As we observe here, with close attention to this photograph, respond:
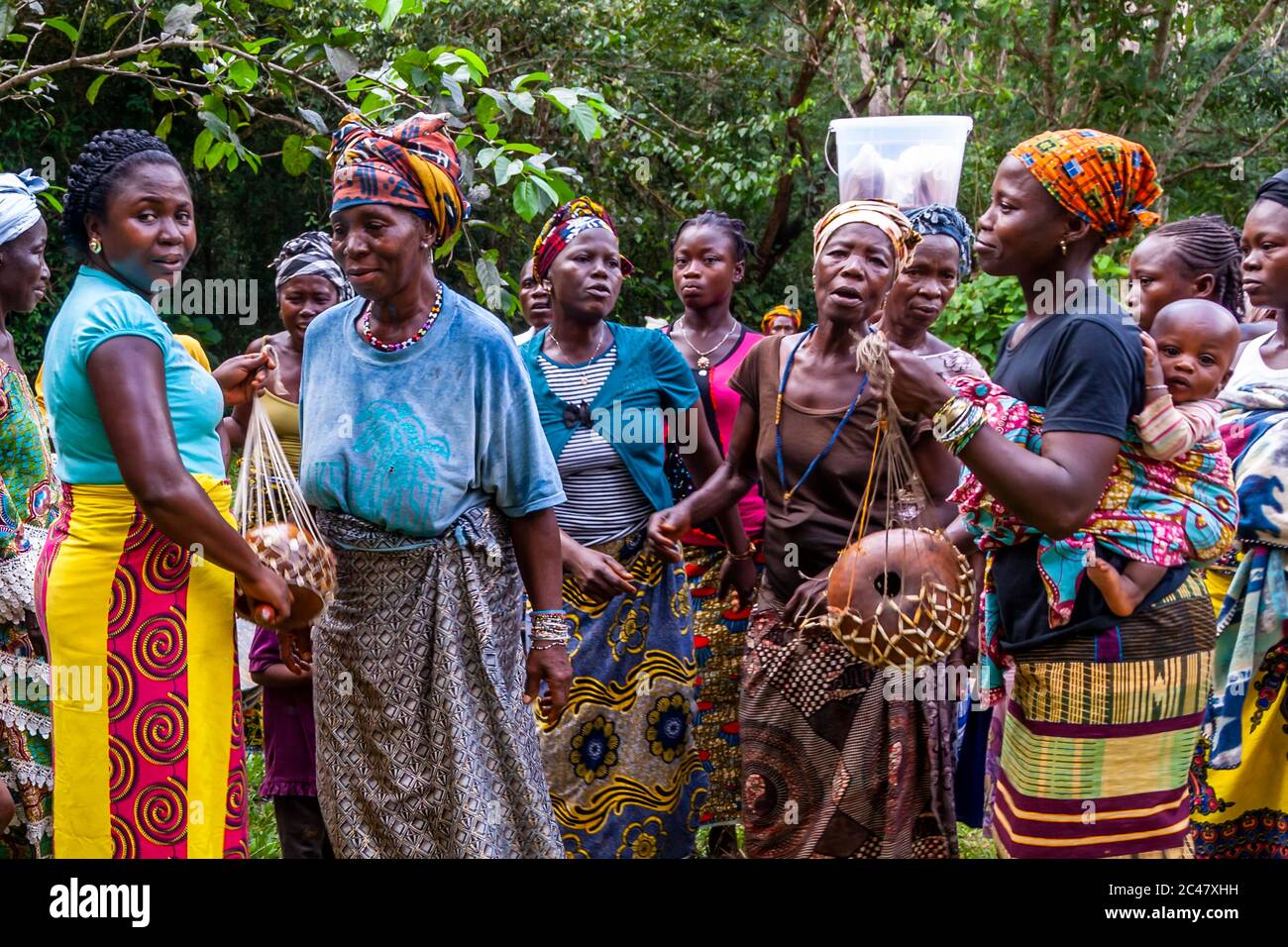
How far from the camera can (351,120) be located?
3.57m

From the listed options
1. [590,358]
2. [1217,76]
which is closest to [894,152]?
[590,358]

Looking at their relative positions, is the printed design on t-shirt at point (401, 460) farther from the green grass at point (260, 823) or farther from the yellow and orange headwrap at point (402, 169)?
the green grass at point (260, 823)

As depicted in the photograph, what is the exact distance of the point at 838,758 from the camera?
13.9 ft

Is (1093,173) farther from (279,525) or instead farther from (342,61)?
(342,61)

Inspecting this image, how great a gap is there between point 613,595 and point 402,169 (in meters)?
1.78

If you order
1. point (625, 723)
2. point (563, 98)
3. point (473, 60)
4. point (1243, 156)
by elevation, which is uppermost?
point (1243, 156)

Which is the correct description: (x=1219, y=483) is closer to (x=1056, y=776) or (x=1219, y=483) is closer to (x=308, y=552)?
(x=1056, y=776)

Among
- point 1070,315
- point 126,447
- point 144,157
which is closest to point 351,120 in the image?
point 144,157

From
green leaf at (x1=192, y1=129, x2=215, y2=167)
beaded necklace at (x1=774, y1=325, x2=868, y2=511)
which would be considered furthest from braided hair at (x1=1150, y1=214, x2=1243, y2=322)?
green leaf at (x1=192, y1=129, x2=215, y2=167)

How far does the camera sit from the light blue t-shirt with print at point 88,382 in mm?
3170

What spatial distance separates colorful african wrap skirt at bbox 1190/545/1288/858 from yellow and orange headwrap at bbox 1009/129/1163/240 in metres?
1.33

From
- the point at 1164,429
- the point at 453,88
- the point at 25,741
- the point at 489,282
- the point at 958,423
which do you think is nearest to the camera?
the point at 958,423

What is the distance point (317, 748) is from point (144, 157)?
1.58 metres

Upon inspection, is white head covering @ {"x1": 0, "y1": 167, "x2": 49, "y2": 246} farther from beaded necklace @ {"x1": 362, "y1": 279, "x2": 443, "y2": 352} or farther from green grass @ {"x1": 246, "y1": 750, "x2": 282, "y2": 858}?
green grass @ {"x1": 246, "y1": 750, "x2": 282, "y2": 858}
